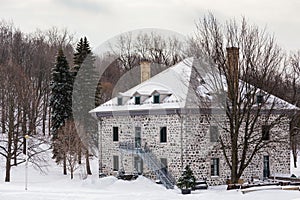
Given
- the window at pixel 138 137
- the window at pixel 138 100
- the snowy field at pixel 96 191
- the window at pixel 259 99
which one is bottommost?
the snowy field at pixel 96 191

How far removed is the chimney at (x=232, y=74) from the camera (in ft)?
91.1

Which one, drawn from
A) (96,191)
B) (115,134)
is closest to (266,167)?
(115,134)

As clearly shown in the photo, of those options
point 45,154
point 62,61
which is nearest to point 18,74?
point 62,61

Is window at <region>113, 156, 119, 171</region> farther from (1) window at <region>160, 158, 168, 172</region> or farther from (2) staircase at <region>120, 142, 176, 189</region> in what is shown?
(1) window at <region>160, 158, 168, 172</region>

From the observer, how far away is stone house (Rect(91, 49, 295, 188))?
3378 cm

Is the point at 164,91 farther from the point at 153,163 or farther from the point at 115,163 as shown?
the point at 115,163

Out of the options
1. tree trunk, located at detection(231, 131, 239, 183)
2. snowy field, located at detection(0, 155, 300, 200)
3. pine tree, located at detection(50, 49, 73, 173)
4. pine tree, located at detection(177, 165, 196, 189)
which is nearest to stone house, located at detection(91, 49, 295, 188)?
snowy field, located at detection(0, 155, 300, 200)

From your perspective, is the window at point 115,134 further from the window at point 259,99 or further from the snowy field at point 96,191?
the window at point 259,99

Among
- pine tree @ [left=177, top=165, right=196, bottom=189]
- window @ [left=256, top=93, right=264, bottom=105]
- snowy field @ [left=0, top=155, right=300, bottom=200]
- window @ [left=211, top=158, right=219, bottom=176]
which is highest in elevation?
window @ [left=256, top=93, right=264, bottom=105]

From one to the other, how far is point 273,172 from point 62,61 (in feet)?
65.9

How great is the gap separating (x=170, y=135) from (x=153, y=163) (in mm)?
2230

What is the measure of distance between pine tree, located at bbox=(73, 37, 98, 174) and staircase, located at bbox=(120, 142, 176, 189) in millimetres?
6858

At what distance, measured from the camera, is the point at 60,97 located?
4491 centimetres

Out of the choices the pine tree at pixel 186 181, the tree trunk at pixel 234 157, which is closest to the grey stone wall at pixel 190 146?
the pine tree at pixel 186 181
